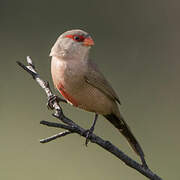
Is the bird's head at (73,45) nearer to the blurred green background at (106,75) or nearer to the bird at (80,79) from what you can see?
the bird at (80,79)

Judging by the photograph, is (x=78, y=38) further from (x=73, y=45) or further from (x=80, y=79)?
(x=80, y=79)

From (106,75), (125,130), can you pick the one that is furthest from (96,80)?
(106,75)

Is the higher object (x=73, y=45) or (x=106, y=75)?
(x=73, y=45)

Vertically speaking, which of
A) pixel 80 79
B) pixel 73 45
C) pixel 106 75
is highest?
pixel 73 45

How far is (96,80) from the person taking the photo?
3.84m

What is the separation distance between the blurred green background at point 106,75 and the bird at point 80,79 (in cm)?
219

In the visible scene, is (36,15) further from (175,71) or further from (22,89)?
(175,71)

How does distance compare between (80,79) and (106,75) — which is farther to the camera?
(106,75)

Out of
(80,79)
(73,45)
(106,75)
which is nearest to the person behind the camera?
(80,79)

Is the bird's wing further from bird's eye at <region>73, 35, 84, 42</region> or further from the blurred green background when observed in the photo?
the blurred green background

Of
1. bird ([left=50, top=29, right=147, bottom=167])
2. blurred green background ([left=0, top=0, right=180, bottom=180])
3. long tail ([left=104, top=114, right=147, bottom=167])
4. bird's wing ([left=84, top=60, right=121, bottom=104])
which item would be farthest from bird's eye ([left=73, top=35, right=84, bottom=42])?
blurred green background ([left=0, top=0, right=180, bottom=180])

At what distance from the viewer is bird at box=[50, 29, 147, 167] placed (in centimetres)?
365

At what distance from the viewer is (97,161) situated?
20.7ft

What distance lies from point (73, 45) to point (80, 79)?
287 mm
